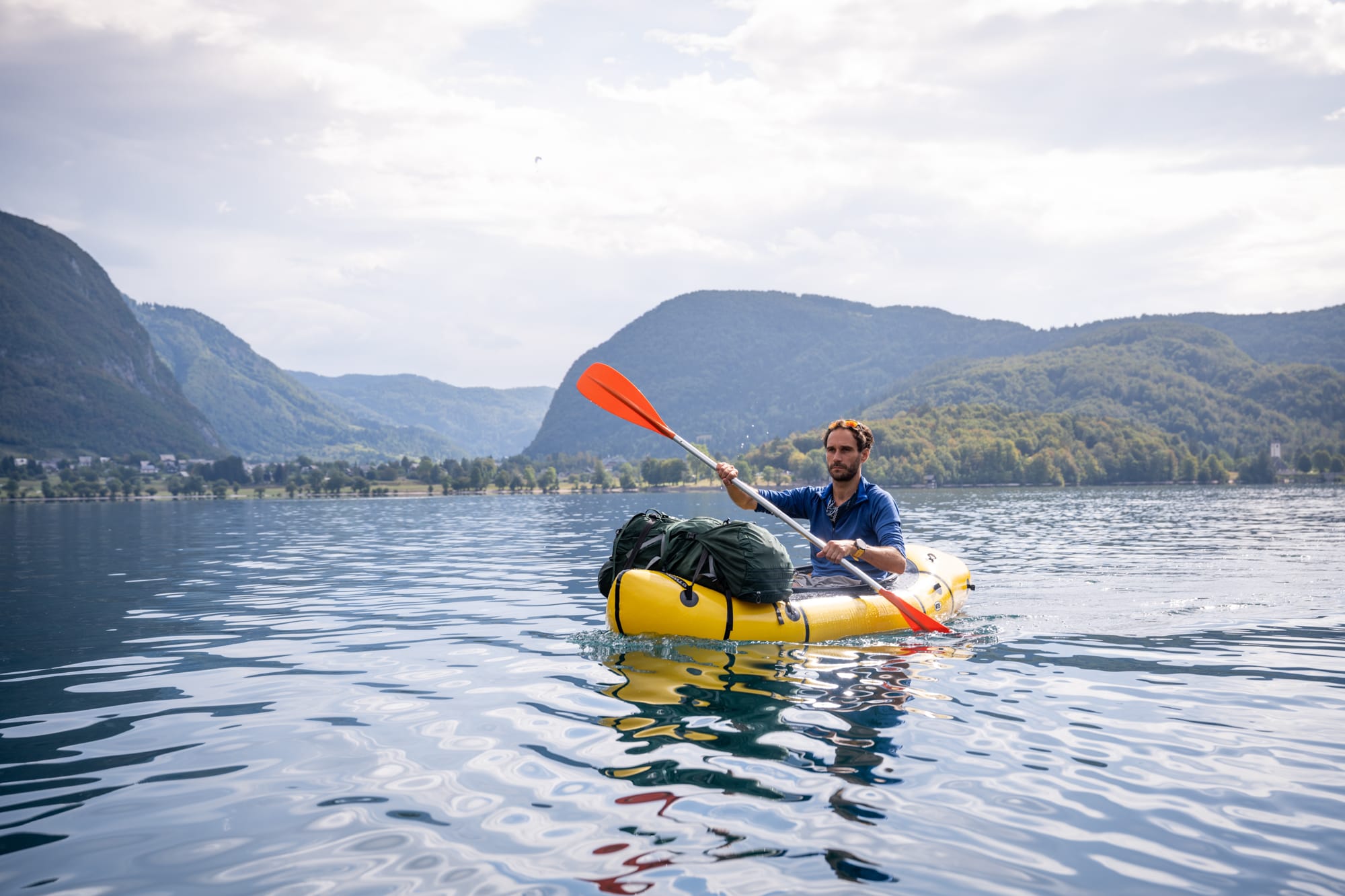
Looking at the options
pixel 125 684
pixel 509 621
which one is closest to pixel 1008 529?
pixel 509 621

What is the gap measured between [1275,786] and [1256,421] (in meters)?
200

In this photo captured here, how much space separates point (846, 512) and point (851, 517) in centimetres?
8

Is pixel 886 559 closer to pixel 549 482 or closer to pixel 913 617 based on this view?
pixel 913 617

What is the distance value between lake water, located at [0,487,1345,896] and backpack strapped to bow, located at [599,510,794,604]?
2.05ft

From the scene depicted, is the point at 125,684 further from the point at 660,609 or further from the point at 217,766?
the point at 660,609

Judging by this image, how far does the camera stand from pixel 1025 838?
4.40 m

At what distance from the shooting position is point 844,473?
9.43 meters

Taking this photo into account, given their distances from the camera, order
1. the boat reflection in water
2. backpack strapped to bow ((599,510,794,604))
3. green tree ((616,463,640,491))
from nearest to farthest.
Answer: the boat reflection in water → backpack strapped to bow ((599,510,794,604)) → green tree ((616,463,640,491))

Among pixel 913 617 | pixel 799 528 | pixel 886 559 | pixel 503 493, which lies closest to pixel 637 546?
pixel 799 528

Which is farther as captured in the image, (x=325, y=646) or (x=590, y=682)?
(x=325, y=646)

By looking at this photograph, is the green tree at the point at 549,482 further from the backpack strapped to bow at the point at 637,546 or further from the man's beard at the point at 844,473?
the man's beard at the point at 844,473

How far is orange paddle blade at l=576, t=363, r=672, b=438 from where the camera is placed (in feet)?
37.3

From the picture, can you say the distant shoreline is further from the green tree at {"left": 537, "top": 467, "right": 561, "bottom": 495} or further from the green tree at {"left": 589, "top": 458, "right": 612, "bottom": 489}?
the green tree at {"left": 589, "top": 458, "right": 612, "bottom": 489}

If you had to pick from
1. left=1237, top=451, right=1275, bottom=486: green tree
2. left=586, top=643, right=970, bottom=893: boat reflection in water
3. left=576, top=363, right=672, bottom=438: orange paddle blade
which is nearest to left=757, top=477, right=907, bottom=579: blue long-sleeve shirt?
left=586, top=643, right=970, bottom=893: boat reflection in water
